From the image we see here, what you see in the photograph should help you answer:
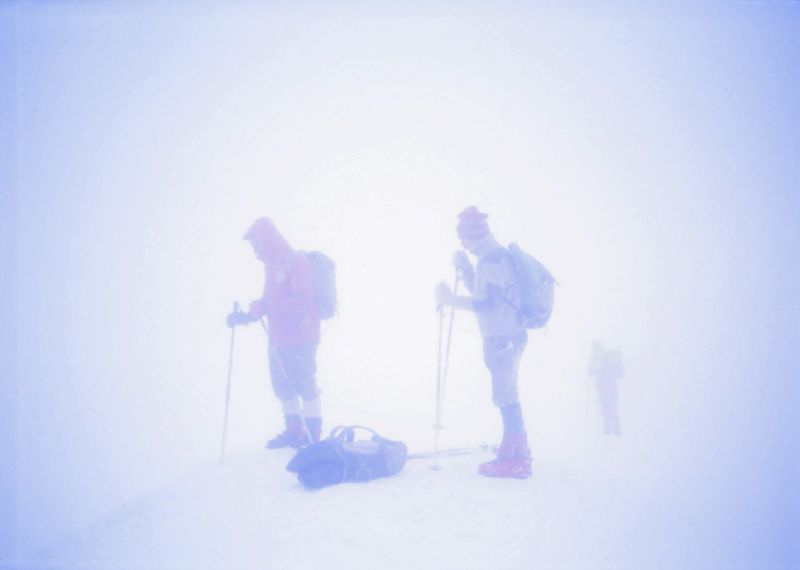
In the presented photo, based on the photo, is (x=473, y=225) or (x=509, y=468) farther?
(x=473, y=225)

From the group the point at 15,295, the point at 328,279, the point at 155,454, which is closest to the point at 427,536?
the point at 328,279

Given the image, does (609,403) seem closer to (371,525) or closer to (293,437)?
(293,437)

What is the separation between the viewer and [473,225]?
221 inches

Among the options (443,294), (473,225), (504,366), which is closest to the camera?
(504,366)

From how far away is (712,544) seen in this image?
412 cm

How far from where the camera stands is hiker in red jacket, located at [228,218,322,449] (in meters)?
6.43

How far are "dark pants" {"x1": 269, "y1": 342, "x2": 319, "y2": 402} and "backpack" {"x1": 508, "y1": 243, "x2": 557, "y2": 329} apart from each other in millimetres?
3181

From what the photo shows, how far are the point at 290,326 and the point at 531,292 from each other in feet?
11.6

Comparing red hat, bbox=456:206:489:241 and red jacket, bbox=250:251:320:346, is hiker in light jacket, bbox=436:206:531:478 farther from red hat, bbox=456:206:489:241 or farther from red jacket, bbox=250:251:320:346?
red jacket, bbox=250:251:320:346

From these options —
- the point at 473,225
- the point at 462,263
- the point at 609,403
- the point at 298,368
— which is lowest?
the point at 609,403

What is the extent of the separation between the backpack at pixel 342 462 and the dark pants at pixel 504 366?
1464 mm

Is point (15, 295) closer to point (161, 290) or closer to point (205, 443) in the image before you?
point (161, 290)

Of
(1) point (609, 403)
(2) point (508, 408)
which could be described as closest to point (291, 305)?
(2) point (508, 408)

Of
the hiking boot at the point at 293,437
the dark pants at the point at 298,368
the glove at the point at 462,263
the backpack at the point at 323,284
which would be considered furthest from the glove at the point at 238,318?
the glove at the point at 462,263
